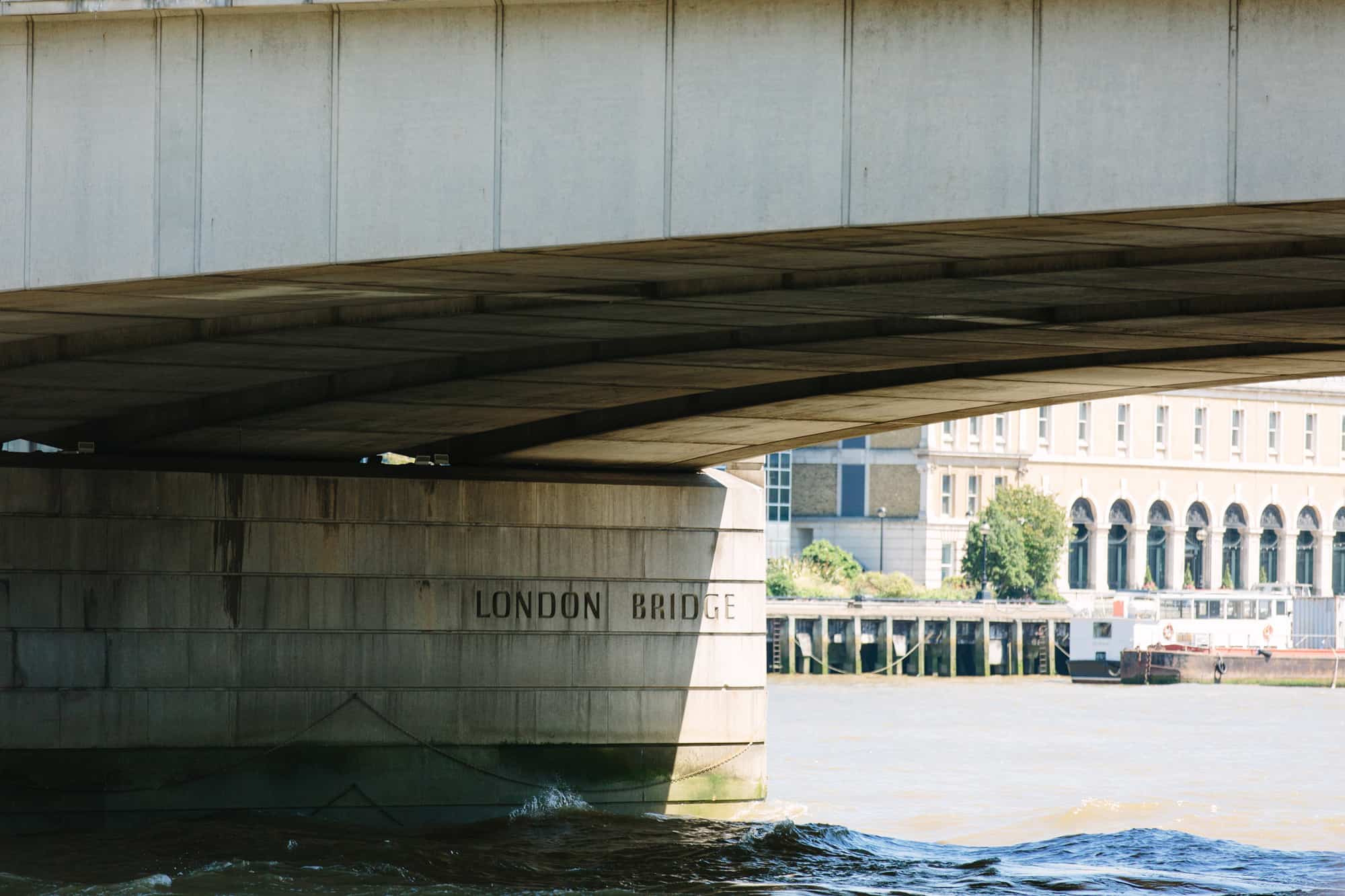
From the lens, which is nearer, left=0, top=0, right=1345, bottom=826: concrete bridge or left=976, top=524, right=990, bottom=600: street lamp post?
left=0, top=0, right=1345, bottom=826: concrete bridge

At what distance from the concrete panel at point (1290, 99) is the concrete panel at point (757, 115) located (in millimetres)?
2181

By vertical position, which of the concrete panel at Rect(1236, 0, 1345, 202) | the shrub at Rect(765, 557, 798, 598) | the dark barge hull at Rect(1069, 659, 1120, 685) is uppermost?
the concrete panel at Rect(1236, 0, 1345, 202)

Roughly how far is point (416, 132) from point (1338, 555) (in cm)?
9173

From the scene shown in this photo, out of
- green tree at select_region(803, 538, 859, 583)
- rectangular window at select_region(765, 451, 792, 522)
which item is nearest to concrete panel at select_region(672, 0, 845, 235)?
green tree at select_region(803, 538, 859, 583)

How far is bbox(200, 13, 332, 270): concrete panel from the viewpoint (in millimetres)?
12016

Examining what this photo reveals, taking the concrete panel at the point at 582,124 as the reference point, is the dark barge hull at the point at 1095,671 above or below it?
below

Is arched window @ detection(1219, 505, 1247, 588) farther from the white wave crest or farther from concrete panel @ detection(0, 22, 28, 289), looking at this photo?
concrete panel @ detection(0, 22, 28, 289)

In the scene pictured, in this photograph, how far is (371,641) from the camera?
2373cm

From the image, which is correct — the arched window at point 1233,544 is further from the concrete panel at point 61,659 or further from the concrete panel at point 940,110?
the concrete panel at point 940,110

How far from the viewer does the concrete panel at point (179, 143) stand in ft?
40.0

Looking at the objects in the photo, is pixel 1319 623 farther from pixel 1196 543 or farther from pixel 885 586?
pixel 1196 543

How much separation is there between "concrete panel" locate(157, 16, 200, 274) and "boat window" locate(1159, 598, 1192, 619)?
209ft

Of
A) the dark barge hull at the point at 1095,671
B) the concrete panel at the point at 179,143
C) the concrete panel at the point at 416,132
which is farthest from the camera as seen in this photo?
the dark barge hull at the point at 1095,671

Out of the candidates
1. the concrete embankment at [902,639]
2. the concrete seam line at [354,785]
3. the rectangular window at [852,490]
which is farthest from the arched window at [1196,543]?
the concrete seam line at [354,785]
